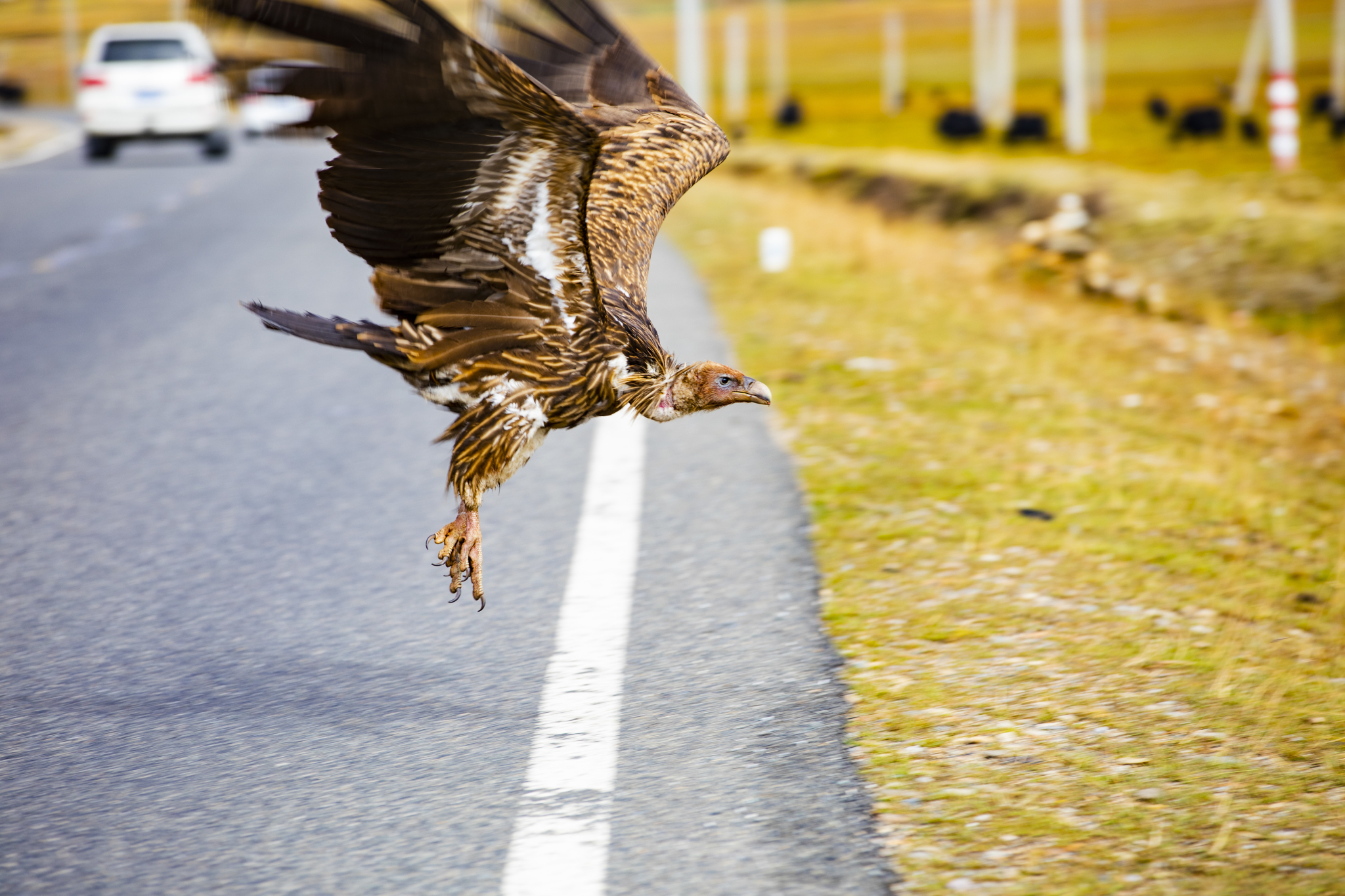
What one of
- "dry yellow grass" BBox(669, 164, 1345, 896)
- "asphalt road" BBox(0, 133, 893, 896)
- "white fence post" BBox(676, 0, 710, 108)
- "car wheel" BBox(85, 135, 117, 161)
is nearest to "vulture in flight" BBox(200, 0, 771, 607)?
"asphalt road" BBox(0, 133, 893, 896)

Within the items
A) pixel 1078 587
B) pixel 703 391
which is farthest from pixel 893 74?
pixel 703 391

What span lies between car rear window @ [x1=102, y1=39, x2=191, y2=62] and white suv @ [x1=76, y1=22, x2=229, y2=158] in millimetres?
11

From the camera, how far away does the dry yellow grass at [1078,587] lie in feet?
8.46

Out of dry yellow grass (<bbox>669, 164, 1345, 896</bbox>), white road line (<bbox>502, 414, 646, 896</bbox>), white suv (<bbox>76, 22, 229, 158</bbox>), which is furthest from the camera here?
white suv (<bbox>76, 22, 229, 158</bbox>)

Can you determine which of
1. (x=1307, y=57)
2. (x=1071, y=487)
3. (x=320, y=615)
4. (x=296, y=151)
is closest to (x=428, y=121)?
(x=320, y=615)

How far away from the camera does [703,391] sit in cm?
384

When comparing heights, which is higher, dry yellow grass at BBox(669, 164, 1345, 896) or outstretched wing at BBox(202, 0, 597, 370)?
outstretched wing at BBox(202, 0, 597, 370)

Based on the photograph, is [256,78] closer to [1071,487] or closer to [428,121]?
[428,121]

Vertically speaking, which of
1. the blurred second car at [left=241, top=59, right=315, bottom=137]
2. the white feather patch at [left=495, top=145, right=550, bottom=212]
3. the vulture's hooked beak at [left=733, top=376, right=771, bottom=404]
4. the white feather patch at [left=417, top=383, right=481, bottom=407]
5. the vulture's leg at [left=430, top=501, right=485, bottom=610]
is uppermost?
the blurred second car at [left=241, top=59, right=315, bottom=137]

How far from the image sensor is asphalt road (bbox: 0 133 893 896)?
2.55 m

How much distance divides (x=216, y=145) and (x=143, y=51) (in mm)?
1989

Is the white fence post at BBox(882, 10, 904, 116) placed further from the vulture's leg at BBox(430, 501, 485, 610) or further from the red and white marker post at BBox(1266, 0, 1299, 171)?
the vulture's leg at BBox(430, 501, 485, 610)

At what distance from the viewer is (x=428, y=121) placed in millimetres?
3248

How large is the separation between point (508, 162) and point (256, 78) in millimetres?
642
